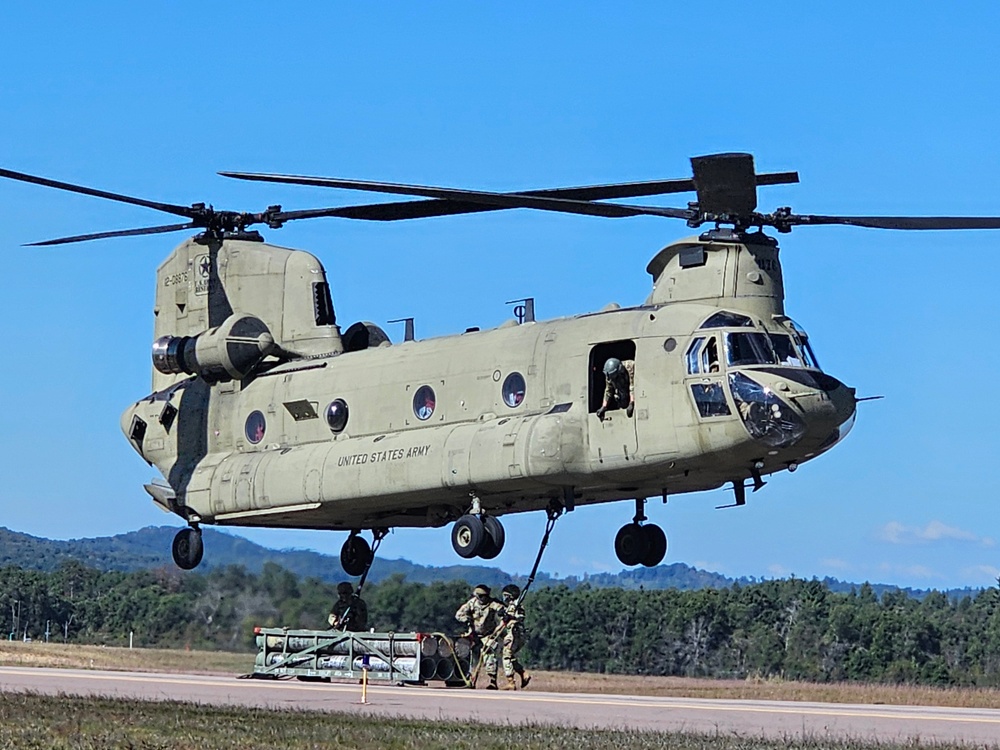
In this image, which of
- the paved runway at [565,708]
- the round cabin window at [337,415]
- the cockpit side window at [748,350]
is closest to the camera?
the paved runway at [565,708]

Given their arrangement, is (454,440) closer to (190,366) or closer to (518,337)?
(518,337)

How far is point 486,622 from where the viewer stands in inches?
1050

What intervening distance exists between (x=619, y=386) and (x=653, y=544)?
3.81m

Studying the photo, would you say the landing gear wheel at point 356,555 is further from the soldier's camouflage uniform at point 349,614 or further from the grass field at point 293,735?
the grass field at point 293,735

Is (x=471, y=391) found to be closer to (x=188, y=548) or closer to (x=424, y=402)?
(x=424, y=402)

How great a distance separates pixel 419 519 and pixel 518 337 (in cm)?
461

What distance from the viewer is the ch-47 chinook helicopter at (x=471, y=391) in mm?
25312

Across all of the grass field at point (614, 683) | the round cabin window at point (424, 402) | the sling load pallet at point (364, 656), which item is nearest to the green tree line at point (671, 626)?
the grass field at point (614, 683)

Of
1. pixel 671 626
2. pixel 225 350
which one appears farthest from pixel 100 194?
pixel 671 626

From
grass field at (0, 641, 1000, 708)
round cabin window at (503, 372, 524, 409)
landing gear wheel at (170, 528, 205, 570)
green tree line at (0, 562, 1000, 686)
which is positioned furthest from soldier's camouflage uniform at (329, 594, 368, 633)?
round cabin window at (503, 372, 524, 409)

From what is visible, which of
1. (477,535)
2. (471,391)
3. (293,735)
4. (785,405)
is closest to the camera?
(293,735)

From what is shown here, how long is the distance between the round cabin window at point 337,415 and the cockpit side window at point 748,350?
7.73 metres

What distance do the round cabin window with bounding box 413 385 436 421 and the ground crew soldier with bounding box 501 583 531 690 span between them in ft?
12.1

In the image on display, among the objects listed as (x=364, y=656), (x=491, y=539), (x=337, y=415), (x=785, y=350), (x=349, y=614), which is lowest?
(x=364, y=656)
